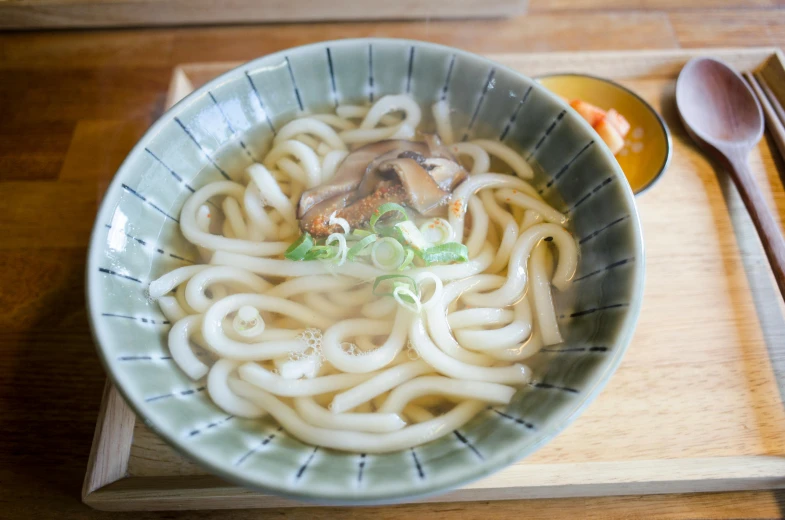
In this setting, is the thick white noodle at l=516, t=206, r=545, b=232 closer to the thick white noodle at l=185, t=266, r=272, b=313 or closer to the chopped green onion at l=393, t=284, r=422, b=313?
the chopped green onion at l=393, t=284, r=422, b=313

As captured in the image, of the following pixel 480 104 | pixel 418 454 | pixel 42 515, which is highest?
pixel 480 104

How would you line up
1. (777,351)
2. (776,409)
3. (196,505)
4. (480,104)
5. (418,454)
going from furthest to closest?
(480,104), (777,351), (776,409), (196,505), (418,454)

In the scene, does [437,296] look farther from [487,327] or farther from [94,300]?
[94,300]

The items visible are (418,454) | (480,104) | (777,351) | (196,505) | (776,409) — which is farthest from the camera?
(480,104)

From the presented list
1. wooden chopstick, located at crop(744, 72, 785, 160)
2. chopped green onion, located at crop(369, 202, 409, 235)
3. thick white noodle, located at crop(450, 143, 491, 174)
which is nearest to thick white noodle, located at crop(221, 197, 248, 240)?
chopped green onion, located at crop(369, 202, 409, 235)

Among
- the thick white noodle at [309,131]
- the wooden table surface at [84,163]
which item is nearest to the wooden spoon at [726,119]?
the wooden table surface at [84,163]

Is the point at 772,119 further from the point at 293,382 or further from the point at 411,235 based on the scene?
the point at 293,382

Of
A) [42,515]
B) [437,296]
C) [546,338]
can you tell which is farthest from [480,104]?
[42,515]

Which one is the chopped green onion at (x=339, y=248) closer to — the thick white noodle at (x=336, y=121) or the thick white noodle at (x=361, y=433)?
the thick white noodle at (x=361, y=433)
